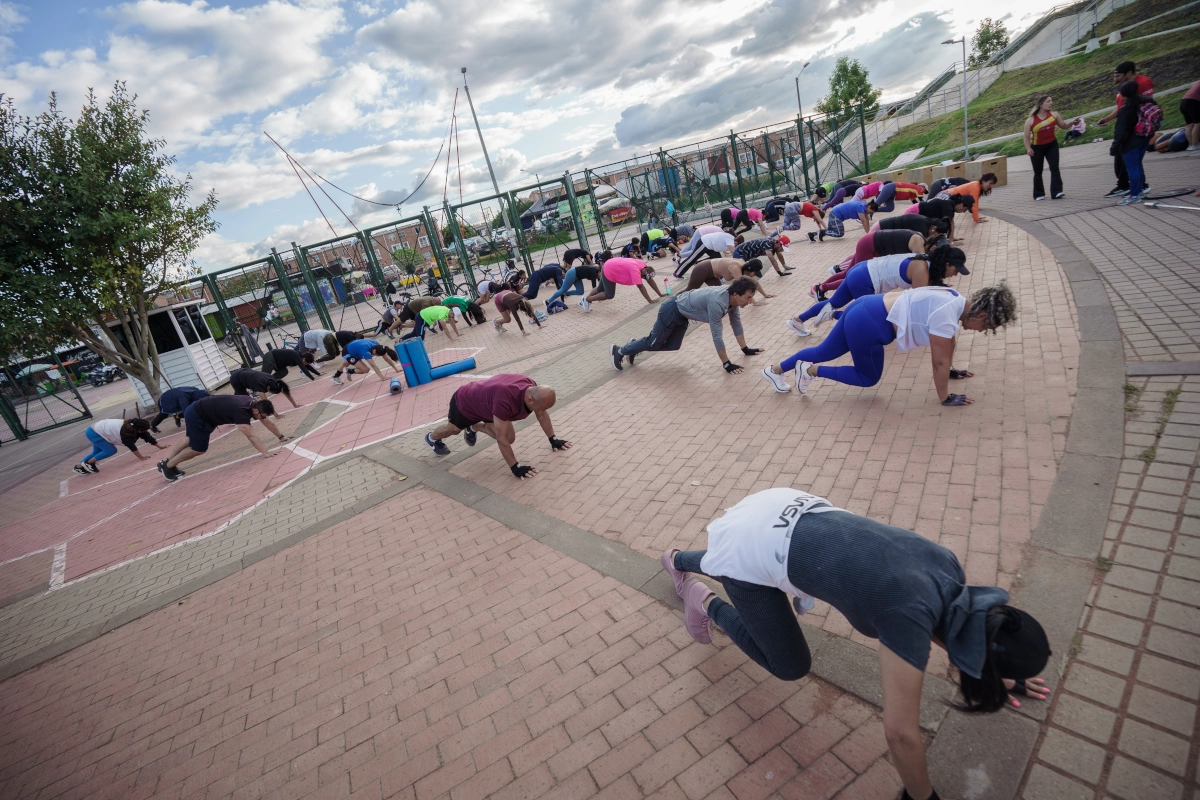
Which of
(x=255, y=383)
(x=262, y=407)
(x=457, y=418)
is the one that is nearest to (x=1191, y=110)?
(x=457, y=418)

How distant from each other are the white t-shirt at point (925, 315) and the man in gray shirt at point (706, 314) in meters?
1.79

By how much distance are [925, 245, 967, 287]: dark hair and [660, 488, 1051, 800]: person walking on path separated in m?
4.31

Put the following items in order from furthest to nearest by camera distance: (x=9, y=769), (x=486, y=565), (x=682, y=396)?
1. (x=682, y=396)
2. (x=486, y=565)
3. (x=9, y=769)

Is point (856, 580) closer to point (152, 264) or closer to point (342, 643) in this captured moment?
point (342, 643)

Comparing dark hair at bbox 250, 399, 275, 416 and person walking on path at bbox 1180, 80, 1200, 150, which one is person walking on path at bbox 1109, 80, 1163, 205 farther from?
dark hair at bbox 250, 399, 275, 416

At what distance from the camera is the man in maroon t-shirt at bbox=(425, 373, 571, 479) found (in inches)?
200

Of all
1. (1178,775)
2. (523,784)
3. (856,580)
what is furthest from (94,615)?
(1178,775)

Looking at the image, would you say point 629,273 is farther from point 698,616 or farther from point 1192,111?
point 1192,111

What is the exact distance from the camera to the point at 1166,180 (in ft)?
32.2

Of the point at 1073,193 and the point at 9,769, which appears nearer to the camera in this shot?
the point at 9,769

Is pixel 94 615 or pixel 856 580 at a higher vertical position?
pixel 856 580

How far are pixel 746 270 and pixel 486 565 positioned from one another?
5.75 metres

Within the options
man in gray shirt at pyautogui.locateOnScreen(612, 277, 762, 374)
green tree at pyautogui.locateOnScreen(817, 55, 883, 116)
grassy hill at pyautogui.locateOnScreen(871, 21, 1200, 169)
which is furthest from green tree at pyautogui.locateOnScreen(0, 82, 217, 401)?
green tree at pyautogui.locateOnScreen(817, 55, 883, 116)

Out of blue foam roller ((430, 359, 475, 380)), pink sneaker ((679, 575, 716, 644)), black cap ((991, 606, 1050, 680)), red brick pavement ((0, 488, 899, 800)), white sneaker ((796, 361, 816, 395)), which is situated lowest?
red brick pavement ((0, 488, 899, 800))
